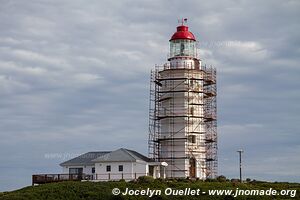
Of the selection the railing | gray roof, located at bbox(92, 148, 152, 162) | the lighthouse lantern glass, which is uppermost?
the lighthouse lantern glass

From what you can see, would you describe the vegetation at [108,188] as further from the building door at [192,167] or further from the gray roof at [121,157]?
the building door at [192,167]

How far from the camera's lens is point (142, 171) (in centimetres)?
5206

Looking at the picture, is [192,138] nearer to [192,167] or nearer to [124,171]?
[192,167]

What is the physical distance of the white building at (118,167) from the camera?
5209 centimetres

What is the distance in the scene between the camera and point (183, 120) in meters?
54.4

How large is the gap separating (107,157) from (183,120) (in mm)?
7055

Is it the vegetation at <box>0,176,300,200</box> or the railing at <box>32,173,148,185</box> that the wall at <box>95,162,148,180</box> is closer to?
the railing at <box>32,173,148,185</box>

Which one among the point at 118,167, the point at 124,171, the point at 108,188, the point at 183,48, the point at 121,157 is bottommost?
the point at 108,188

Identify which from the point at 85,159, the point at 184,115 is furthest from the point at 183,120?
the point at 85,159

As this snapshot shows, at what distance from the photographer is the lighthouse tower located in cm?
5438

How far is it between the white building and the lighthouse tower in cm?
187

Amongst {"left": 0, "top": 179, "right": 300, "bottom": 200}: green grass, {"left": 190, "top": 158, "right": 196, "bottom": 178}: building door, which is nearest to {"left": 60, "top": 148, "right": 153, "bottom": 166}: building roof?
{"left": 190, "top": 158, "right": 196, "bottom": 178}: building door

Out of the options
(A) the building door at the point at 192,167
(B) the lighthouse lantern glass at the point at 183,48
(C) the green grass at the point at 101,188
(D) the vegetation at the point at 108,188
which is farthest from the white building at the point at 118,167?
(B) the lighthouse lantern glass at the point at 183,48

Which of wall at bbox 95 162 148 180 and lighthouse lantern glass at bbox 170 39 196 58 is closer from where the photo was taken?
wall at bbox 95 162 148 180
